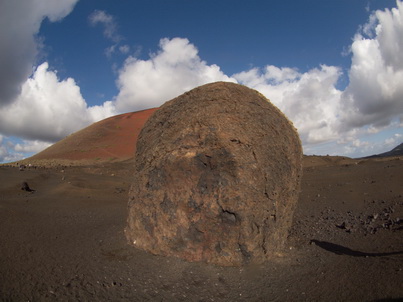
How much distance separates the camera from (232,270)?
428 cm

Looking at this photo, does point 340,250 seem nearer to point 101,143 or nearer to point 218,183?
point 218,183

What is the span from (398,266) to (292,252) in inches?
62.4

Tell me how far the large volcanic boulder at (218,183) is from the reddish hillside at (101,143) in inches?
834

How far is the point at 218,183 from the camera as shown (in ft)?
14.9

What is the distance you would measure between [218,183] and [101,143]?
27.9m

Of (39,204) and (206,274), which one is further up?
(39,204)

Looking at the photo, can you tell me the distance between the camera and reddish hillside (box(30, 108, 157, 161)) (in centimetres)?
2669

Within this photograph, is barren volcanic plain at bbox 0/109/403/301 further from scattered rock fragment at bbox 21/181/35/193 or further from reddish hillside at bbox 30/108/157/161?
reddish hillside at bbox 30/108/157/161

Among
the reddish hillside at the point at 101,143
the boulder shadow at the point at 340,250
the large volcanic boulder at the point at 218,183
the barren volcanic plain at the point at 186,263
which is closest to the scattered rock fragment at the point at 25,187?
the barren volcanic plain at the point at 186,263

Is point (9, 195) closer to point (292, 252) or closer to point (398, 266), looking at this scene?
point (292, 252)

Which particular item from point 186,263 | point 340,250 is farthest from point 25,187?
point 340,250

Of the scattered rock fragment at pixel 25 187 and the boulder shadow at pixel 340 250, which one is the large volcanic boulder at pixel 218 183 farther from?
the scattered rock fragment at pixel 25 187

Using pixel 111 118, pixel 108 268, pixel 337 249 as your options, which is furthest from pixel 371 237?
pixel 111 118

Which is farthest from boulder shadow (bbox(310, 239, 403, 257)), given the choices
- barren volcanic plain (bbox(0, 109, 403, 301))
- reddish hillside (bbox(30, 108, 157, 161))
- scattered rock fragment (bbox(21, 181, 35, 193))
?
reddish hillside (bbox(30, 108, 157, 161))
